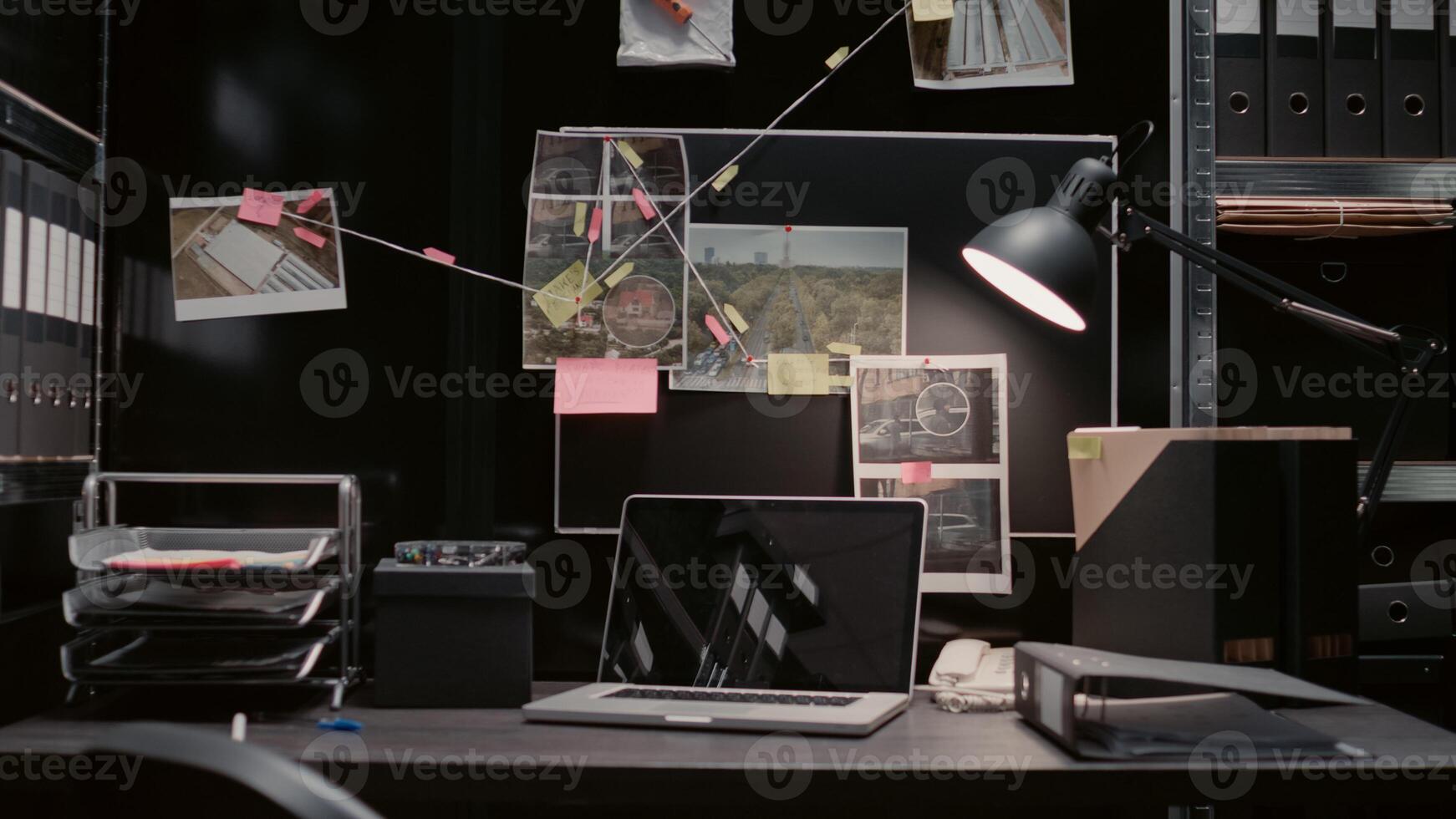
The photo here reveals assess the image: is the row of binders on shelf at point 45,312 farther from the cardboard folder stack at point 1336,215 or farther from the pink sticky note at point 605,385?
the cardboard folder stack at point 1336,215

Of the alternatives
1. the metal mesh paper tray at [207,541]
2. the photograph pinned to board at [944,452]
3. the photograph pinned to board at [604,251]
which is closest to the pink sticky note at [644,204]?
the photograph pinned to board at [604,251]

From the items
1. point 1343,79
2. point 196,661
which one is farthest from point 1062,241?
point 196,661

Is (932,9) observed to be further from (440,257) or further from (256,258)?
(256,258)

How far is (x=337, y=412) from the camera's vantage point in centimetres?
136

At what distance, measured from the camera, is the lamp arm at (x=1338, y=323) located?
43.8 inches

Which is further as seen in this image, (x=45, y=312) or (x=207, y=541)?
(x=207, y=541)

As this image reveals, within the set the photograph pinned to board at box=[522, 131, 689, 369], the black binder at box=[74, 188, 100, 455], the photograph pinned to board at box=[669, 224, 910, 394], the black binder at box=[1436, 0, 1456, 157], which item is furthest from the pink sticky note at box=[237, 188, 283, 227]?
the black binder at box=[1436, 0, 1456, 157]

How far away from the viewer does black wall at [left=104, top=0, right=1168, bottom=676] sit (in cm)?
136

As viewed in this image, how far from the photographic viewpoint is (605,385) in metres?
1.35

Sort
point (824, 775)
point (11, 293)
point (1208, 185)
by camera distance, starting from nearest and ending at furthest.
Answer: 1. point (824, 775)
2. point (11, 293)
3. point (1208, 185)

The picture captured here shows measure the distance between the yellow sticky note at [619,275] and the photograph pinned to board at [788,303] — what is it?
91mm

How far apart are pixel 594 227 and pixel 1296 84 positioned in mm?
945

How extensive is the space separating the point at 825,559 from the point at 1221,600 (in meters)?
0.46

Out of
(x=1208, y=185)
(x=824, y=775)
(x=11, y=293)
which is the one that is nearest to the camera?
(x=824, y=775)
